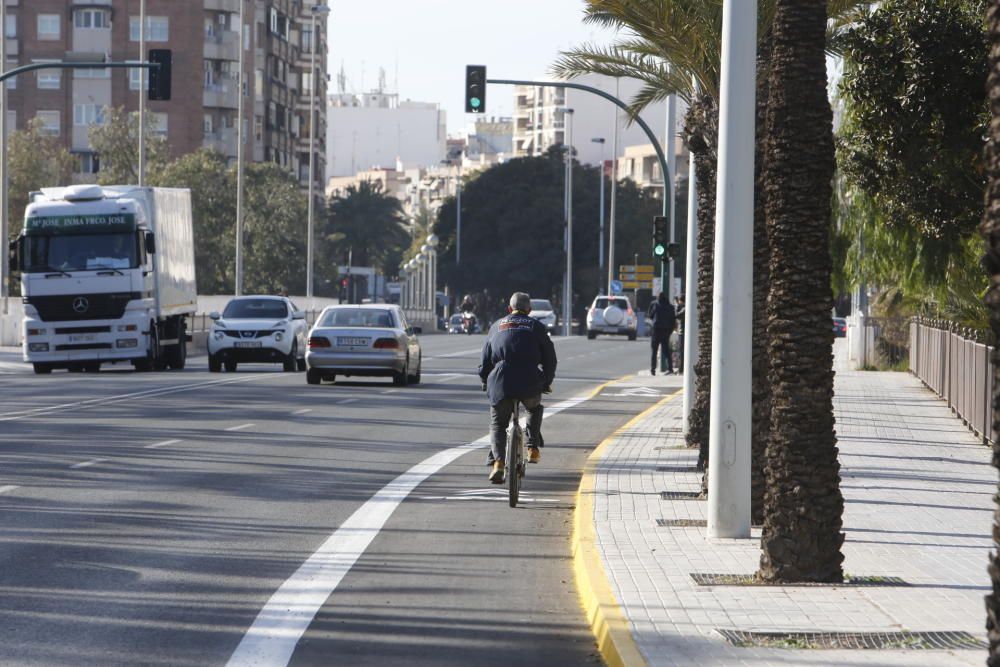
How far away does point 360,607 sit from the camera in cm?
903

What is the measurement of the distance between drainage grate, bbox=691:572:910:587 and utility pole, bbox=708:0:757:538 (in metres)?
1.45

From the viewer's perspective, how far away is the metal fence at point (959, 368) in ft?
68.4

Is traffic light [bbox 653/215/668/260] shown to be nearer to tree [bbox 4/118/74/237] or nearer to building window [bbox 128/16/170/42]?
tree [bbox 4/118/74/237]

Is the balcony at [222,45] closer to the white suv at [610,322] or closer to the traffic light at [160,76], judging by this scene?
the white suv at [610,322]

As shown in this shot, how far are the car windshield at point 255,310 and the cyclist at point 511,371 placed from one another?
23160 millimetres

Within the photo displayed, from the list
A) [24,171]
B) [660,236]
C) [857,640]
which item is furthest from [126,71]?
[857,640]

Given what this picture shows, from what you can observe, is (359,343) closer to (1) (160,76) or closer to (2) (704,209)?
(1) (160,76)

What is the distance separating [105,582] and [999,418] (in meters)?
6.22

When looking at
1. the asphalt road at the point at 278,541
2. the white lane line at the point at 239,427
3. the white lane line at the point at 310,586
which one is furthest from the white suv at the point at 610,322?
the white lane line at the point at 310,586

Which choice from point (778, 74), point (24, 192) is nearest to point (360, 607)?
point (778, 74)

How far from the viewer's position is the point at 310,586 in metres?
9.69

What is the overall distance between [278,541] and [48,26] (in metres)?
99.4

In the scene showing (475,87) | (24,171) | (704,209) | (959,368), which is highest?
(24,171)

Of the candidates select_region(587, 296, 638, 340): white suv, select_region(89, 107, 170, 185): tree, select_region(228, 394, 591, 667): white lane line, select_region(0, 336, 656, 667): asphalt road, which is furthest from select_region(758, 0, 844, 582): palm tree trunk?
select_region(89, 107, 170, 185): tree
